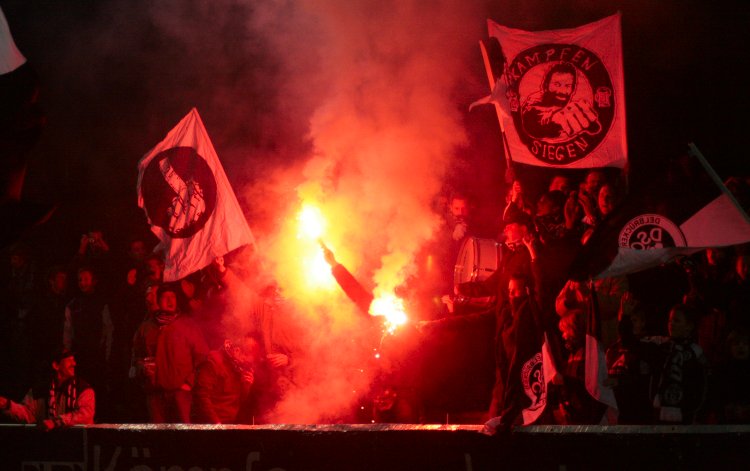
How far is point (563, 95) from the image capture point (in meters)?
6.01

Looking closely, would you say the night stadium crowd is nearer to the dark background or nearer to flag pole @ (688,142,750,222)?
the dark background

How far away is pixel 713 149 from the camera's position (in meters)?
5.80

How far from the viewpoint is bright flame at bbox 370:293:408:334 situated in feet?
21.2

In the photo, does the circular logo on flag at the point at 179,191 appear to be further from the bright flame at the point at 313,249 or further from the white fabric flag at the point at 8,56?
the white fabric flag at the point at 8,56

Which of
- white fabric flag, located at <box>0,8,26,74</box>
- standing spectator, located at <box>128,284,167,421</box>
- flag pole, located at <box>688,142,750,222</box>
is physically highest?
white fabric flag, located at <box>0,8,26,74</box>

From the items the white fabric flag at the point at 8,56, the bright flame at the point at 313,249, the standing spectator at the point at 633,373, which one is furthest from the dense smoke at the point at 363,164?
the white fabric flag at the point at 8,56

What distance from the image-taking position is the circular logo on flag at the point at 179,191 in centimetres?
716

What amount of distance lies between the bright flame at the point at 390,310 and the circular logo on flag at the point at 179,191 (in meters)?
1.61

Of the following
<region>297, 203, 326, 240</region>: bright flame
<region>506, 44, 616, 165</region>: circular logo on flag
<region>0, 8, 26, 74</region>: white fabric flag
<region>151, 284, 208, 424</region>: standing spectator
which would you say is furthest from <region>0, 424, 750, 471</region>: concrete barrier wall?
<region>297, 203, 326, 240</region>: bright flame

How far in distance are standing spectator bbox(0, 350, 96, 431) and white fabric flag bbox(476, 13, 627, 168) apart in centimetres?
353

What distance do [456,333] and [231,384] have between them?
1.80 m

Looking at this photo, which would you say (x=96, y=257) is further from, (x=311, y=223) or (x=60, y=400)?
(x=311, y=223)

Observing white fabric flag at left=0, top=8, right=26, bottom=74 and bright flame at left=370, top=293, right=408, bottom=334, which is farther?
bright flame at left=370, top=293, right=408, bottom=334

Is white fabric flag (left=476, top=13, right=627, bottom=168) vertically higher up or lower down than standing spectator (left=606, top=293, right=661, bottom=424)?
higher up
